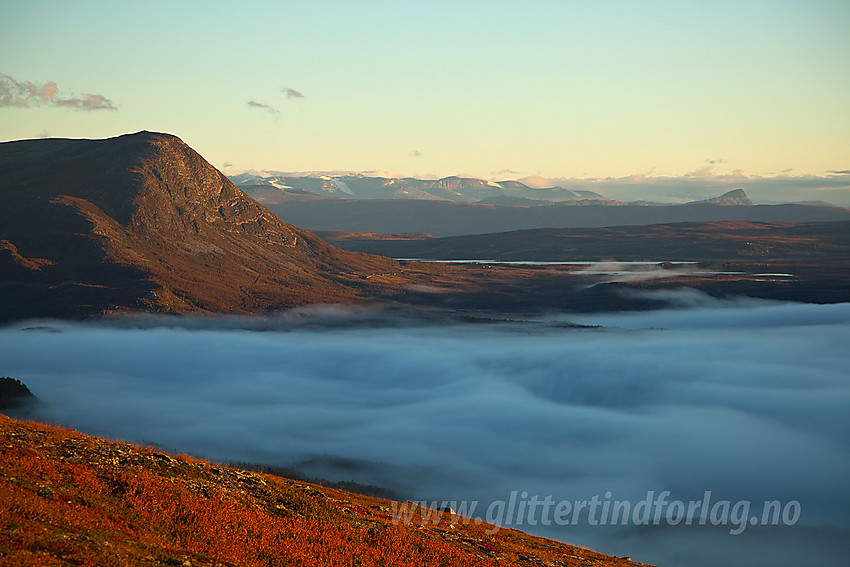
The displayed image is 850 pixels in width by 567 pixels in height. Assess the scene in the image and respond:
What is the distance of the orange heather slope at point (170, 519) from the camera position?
24.2 meters

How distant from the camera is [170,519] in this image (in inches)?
1179

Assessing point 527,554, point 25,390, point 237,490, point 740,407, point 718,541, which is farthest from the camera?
point 740,407

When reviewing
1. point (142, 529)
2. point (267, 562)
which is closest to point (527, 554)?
point (267, 562)

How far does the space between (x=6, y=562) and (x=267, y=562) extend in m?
10.7

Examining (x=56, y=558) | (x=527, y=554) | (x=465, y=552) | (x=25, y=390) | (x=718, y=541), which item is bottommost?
(x=718, y=541)

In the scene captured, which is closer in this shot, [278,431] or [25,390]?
[25,390]

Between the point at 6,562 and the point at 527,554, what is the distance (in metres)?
34.3

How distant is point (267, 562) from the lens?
28516 mm

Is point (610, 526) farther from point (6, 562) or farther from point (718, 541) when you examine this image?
point (6, 562)

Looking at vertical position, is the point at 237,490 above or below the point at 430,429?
above

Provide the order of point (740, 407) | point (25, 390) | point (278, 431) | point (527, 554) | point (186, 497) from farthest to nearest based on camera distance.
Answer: point (740, 407) → point (278, 431) → point (25, 390) → point (527, 554) → point (186, 497)

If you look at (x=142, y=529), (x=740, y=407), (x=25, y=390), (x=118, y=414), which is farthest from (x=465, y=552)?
(x=740, y=407)

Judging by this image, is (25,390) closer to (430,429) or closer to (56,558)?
(430,429)

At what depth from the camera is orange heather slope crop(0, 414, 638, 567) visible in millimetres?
24188
